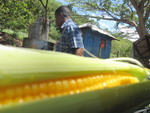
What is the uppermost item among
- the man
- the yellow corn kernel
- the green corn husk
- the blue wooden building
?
the blue wooden building

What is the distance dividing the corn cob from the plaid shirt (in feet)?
4.28

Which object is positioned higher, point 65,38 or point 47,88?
point 65,38

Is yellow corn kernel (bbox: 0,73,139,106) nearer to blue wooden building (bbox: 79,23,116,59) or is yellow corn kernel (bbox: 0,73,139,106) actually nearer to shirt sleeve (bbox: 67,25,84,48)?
shirt sleeve (bbox: 67,25,84,48)

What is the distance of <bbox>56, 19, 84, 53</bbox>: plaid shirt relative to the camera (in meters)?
2.05

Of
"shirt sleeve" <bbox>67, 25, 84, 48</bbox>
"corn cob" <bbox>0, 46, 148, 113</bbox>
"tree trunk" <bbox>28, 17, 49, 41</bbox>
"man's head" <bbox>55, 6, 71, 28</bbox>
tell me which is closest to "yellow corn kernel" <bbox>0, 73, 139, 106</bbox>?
"corn cob" <bbox>0, 46, 148, 113</bbox>

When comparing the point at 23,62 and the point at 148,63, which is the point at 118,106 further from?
the point at 148,63

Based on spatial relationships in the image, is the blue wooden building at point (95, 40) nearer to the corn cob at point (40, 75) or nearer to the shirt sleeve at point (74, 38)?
the shirt sleeve at point (74, 38)

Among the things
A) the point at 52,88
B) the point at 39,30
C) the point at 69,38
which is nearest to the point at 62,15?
the point at 69,38

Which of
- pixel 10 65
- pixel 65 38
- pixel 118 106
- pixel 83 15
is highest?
pixel 83 15

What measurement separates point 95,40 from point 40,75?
1431cm

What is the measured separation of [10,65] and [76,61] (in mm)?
237

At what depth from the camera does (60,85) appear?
589mm

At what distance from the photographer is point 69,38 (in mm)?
2090

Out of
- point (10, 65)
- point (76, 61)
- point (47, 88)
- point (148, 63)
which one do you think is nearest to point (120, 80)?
point (76, 61)
